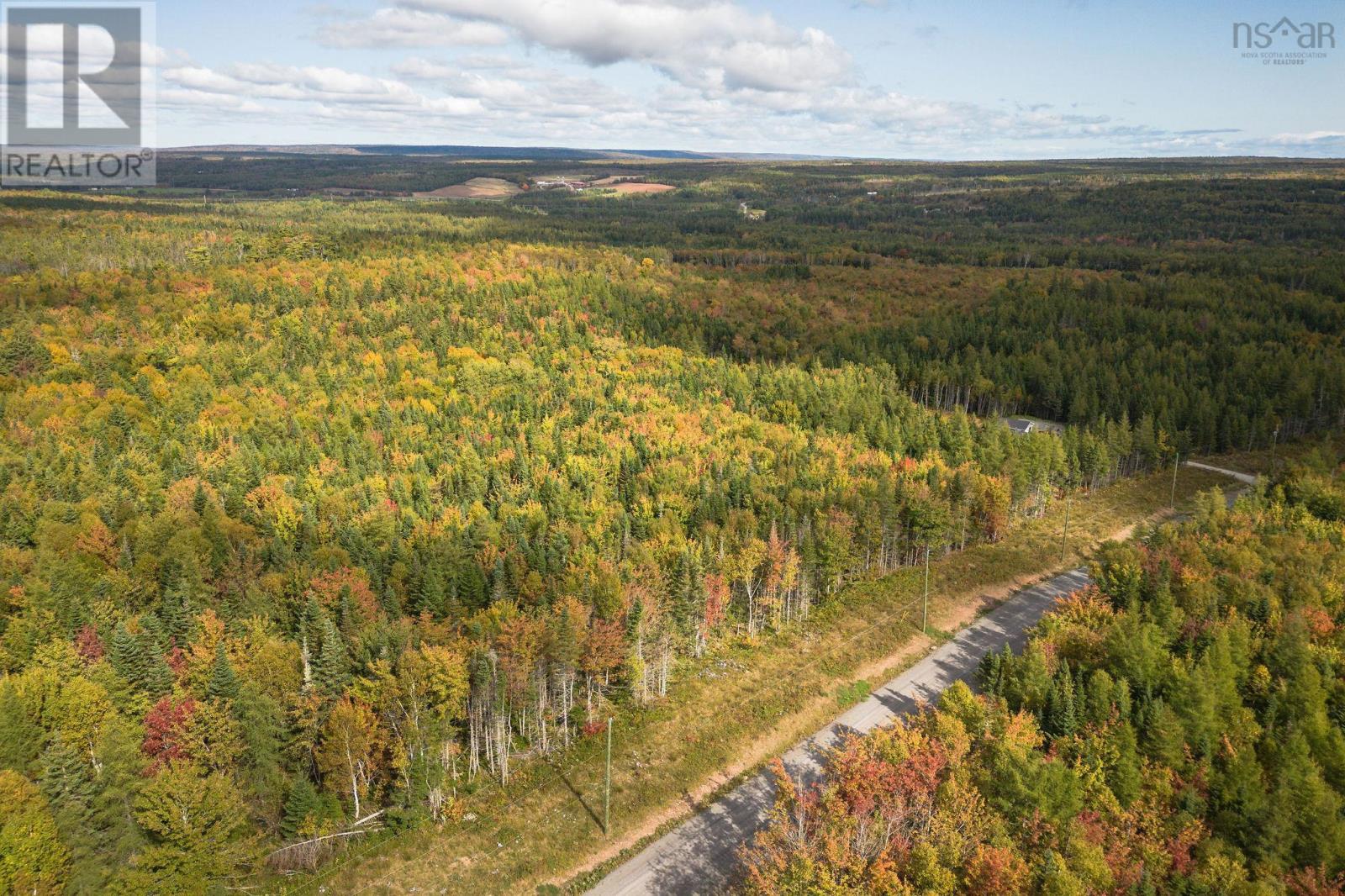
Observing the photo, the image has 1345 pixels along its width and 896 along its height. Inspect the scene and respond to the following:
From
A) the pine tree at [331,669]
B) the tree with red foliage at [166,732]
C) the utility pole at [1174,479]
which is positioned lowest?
the tree with red foliage at [166,732]

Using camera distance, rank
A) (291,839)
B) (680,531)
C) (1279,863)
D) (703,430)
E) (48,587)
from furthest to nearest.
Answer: (703,430), (680,531), (48,587), (291,839), (1279,863)

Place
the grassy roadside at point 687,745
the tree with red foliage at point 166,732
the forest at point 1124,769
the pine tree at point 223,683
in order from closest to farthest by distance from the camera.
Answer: the forest at point 1124,769
the grassy roadside at point 687,745
the tree with red foliage at point 166,732
the pine tree at point 223,683

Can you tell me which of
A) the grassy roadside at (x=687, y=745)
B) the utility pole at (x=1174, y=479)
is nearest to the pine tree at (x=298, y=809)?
the grassy roadside at (x=687, y=745)

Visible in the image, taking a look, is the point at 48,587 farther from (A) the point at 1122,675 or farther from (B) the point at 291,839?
(A) the point at 1122,675

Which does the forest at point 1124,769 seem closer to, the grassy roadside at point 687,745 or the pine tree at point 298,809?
the grassy roadside at point 687,745

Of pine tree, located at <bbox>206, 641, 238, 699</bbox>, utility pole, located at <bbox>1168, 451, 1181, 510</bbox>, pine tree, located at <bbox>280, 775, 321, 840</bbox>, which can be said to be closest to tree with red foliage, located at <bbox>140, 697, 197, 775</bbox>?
pine tree, located at <bbox>206, 641, 238, 699</bbox>

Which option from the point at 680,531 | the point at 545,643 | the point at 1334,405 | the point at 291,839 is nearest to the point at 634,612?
the point at 545,643

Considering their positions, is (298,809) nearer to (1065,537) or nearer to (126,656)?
(126,656)

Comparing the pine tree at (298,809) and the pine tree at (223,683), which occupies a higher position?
the pine tree at (223,683)
